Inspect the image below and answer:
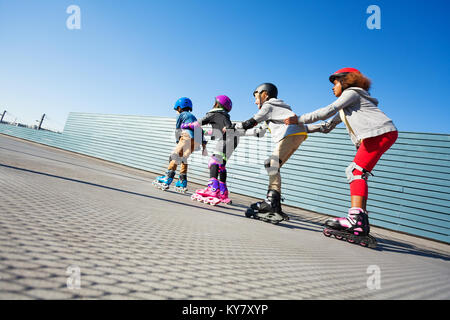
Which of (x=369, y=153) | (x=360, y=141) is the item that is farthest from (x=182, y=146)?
(x=369, y=153)

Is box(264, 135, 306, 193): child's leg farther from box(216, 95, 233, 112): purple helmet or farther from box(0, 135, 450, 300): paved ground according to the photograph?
box(216, 95, 233, 112): purple helmet

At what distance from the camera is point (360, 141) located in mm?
2410

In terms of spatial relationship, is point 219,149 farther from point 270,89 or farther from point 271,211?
point 271,211

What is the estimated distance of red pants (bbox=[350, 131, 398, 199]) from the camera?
2.23 m

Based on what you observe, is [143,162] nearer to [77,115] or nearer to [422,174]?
[77,115]

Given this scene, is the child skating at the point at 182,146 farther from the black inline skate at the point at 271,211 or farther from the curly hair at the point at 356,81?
A: the curly hair at the point at 356,81

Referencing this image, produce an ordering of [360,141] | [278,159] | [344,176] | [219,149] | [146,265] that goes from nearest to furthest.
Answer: [146,265] < [360,141] < [278,159] < [219,149] < [344,176]

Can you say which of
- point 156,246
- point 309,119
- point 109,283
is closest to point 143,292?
point 109,283

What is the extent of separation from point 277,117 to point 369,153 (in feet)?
4.01

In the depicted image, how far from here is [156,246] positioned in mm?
992

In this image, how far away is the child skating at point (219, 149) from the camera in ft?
11.6

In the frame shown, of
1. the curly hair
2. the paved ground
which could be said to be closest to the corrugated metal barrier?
the curly hair

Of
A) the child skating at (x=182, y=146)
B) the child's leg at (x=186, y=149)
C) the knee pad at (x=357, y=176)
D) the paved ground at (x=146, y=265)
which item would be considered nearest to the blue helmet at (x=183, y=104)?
the child skating at (x=182, y=146)
